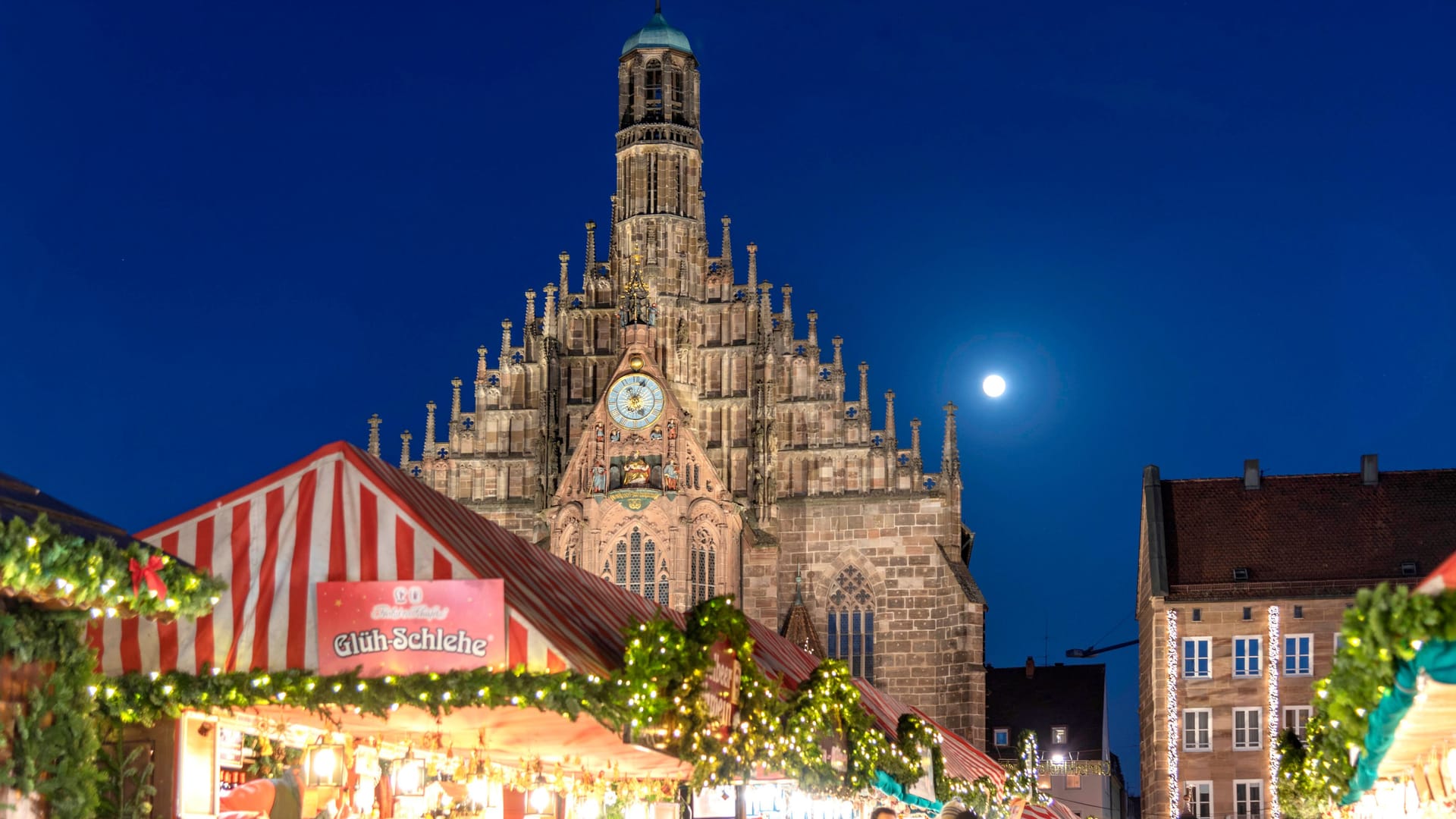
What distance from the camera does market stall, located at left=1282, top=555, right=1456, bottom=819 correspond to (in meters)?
8.86

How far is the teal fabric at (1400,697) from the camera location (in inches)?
344

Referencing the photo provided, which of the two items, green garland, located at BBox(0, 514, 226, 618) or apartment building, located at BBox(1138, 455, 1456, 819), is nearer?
green garland, located at BBox(0, 514, 226, 618)

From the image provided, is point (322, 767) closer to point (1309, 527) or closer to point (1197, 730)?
point (1197, 730)

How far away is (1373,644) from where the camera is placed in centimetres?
953

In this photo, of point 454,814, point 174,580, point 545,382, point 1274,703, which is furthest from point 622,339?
point 174,580

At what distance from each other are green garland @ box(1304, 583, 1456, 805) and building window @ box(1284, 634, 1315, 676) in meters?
36.4

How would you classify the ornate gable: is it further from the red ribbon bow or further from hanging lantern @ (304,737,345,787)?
the red ribbon bow

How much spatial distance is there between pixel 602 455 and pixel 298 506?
3225cm

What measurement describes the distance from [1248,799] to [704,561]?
1392cm

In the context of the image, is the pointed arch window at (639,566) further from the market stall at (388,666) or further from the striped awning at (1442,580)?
the striped awning at (1442,580)

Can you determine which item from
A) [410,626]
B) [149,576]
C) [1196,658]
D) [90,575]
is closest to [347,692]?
[410,626]

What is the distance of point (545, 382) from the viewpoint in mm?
49562

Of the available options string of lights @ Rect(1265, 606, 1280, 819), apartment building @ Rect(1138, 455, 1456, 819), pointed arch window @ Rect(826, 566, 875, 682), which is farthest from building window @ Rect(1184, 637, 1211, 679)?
pointed arch window @ Rect(826, 566, 875, 682)

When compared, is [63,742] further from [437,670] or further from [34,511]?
[437,670]
